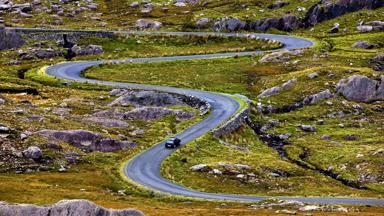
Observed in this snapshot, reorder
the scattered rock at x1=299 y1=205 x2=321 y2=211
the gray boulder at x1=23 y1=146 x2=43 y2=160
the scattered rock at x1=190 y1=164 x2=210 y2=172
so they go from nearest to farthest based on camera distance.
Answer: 1. the scattered rock at x1=299 y1=205 x2=321 y2=211
2. the gray boulder at x1=23 y1=146 x2=43 y2=160
3. the scattered rock at x1=190 y1=164 x2=210 y2=172

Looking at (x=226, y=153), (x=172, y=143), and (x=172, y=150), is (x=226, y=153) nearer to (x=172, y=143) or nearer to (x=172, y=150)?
(x=172, y=143)

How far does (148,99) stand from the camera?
147000 mm

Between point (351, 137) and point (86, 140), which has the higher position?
point (86, 140)

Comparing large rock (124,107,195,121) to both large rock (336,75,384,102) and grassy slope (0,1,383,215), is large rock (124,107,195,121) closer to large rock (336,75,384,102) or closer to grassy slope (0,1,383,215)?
grassy slope (0,1,383,215)

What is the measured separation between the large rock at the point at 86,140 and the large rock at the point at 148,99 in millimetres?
32611

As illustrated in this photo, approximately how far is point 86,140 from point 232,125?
3070cm

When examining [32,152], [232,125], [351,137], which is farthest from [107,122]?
[351,137]

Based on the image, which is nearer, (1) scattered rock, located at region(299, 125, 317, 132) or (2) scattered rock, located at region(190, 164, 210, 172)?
(2) scattered rock, located at region(190, 164, 210, 172)

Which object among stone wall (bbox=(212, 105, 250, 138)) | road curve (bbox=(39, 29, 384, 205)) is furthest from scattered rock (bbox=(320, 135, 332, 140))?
road curve (bbox=(39, 29, 384, 205))

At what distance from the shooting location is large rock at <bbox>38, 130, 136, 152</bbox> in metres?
110

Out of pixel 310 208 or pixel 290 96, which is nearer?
pixel 310 208

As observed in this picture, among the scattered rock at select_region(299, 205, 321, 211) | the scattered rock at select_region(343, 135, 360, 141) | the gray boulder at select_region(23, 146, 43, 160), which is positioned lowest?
the scattered rock at select_region(343, 135, 360, 141)

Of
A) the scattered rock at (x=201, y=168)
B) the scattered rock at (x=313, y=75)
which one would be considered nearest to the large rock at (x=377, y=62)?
the scattered rock at (x=313, y=75)

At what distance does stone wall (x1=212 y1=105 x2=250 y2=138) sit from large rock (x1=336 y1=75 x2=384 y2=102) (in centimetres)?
3244
